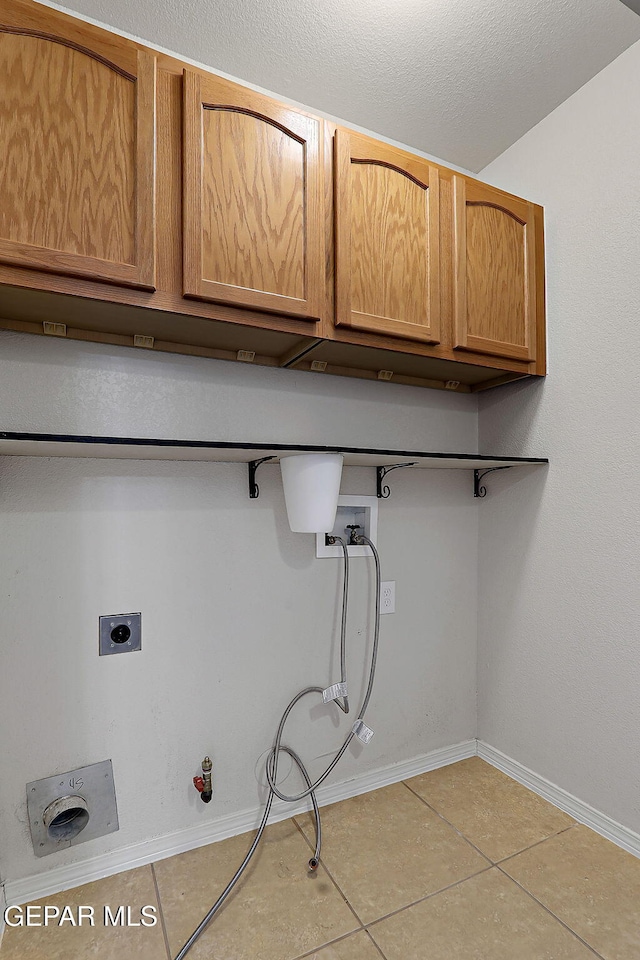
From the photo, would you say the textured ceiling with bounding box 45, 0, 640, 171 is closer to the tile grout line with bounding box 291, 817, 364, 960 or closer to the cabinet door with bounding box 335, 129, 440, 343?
the cabinet door with bounding box 335, 129, 440, 343

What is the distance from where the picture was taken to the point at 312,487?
144cm

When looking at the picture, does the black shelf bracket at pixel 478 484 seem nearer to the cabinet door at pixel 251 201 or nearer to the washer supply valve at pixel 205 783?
the cabinet door at pixel 251 201

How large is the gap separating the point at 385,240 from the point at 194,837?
187 cm

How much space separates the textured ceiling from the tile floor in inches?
93.6

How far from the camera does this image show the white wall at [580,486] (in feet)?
5.07

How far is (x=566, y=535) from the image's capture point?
173 cm

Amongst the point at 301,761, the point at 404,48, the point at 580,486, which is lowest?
the point at 301,761

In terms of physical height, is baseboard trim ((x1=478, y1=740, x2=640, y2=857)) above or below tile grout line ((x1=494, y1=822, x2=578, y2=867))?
above

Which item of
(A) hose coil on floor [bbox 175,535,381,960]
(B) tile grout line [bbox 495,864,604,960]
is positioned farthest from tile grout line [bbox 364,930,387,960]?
(B) tile grout line [bbox 495,864,604,960]

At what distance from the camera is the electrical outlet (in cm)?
188

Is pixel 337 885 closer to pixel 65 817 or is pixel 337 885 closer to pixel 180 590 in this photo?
pixel 65 817

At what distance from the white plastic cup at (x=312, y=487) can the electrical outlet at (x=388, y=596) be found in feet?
1.69

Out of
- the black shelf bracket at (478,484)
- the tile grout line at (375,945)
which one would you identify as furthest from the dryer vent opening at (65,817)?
the black shelf bracket at (478,484)

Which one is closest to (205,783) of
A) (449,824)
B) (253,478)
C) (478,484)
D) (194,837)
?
(194,837)
